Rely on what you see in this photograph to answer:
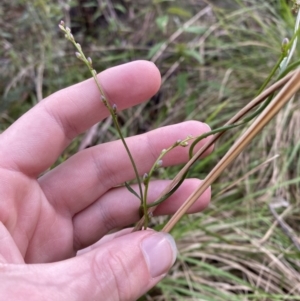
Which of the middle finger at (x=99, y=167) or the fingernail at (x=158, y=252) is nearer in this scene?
the fingernail at (x=158, y=252)

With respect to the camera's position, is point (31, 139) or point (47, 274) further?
point (31, 139)

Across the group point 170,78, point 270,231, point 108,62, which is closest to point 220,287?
point 270,231

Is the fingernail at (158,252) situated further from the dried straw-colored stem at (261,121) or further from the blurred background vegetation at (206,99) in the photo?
the blurred background vegetation at (206,99)

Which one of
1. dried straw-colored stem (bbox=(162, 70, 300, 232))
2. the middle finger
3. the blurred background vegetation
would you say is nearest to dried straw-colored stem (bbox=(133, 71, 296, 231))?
dried straw-colored stem (bbox=(162, 70, 300, 232))

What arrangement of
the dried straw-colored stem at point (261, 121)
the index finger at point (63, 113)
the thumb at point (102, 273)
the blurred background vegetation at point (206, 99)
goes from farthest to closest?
the blurred background vegetation at point (206, 99)
the index finger at point (63, 113)
the thumb at point (102, 273)
the dried straw-colored stem at point (261, 121)

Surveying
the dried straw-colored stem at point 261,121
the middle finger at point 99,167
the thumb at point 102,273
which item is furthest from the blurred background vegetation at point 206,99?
the dried straw-colored stem at point 261,121

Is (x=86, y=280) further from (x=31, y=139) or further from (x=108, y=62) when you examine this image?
(x=108, y=62)

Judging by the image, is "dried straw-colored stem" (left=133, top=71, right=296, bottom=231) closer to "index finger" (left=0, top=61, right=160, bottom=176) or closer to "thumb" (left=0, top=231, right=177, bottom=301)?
"thumb" (left=0, top=231, right=177, bottom=301)
